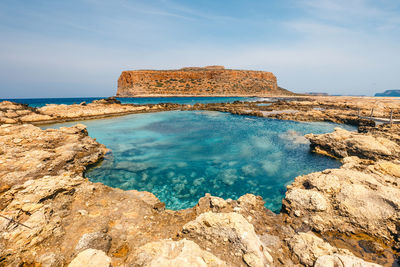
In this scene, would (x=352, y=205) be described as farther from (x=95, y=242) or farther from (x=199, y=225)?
(x=95, y=242)

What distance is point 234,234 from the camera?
372cm

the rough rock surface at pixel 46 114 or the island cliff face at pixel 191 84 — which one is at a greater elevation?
the island cliff face at pixel 191 84

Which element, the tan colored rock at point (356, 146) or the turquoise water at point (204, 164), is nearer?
the turquoise water at point (204, 164)

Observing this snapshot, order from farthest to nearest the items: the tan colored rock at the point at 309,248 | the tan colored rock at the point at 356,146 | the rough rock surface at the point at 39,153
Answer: the tan colored rock at the point at 356,146
the rough rock surface at the point at 39,153
the tan colored rock at the point at 309,248

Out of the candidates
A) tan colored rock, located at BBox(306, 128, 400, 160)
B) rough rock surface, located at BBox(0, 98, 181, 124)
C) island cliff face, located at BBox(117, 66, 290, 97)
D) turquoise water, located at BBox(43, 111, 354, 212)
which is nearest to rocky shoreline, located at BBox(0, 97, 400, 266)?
turquoise water, located at BBox(43, 111, 354, 212)

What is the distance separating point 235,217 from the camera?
13.4 ft

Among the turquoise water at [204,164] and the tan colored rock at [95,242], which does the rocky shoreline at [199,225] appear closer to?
the tan colored rock at [95,242]

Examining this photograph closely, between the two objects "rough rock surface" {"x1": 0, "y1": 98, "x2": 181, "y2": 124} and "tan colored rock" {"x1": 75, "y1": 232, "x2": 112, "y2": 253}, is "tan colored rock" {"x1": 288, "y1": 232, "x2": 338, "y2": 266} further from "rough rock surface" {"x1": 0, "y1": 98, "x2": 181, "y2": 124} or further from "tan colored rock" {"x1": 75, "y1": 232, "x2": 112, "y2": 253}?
"rough rock surface" {"x1": 0, "y1": 98, "x2": 181, "y2": 124}

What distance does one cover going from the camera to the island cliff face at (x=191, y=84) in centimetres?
8969

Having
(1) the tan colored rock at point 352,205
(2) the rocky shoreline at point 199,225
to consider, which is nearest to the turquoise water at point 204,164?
(1) the tan colored rock at point 352,205

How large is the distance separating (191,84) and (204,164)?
3532 inches

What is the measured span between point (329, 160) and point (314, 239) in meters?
9.90

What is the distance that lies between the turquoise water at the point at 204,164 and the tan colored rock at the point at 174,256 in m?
4.01

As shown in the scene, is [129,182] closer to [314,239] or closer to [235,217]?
[235,217]
